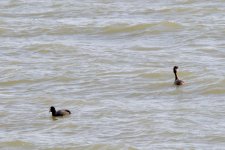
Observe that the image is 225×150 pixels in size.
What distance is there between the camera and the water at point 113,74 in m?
15.6

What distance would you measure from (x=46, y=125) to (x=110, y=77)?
3313 millimetres

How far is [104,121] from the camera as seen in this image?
53.6 ft

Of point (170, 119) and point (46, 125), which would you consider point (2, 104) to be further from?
point (170, 119)

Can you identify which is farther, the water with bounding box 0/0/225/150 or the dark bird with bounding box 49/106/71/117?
the dark bird with bounding box 49/106/71/117

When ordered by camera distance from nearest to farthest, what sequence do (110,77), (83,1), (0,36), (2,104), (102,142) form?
(102,142), (2,104), (110,77), (0,36), (83,1)

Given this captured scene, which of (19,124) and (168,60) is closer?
(19,124)

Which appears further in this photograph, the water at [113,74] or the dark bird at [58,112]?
the dark bird at [58,112]

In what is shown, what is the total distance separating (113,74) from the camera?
19.6m

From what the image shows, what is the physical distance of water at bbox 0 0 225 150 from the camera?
1561cm

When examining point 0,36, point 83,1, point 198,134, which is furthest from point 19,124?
point 83,1

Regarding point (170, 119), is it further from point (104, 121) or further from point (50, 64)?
point (50, 64)

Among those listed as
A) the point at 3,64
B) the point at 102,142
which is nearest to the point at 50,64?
the point at 3,64

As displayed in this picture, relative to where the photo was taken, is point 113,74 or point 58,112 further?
point 113,74

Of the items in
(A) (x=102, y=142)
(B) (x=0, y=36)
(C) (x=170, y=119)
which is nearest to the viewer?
(A) (x=102, y=142)
